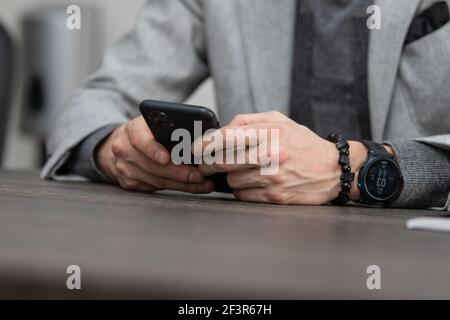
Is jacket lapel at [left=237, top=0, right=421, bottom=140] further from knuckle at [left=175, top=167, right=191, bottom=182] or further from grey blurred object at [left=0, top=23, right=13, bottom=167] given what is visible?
grey blurred object at [left=0, top=23, right=13, bottom=167]

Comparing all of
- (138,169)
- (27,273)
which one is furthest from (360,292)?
(138,169)

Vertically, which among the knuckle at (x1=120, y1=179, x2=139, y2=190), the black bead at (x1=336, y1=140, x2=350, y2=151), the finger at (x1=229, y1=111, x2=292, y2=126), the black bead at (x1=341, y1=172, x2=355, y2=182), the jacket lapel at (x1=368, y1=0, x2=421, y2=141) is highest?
the jacket lapel at (x1=368, y1=0, x2=421, y2=141)

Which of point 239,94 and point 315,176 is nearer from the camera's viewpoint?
point 315,176

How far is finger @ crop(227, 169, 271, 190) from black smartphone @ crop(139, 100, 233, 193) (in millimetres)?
82

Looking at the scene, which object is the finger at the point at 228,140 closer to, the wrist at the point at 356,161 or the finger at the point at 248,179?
the finger at the point at 248,179

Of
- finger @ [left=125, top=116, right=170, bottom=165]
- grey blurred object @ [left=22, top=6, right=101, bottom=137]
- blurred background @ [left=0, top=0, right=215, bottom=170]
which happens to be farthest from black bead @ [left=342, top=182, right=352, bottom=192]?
grey blurred object @ [left=22, top=6, right=101, bottom=137]

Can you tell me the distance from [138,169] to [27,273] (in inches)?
26.3

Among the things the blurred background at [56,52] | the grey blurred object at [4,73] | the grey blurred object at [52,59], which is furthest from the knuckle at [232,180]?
the grey blurred object at [52,59]

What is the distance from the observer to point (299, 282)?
36cm

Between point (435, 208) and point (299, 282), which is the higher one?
point (435, 208)

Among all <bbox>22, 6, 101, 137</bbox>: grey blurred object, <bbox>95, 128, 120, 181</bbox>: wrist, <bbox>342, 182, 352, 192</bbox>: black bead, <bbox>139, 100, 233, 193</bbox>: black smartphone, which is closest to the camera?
<bbox>139, 100, 233, 193</bbox>: black smartphone

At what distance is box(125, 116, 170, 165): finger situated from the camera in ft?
3.10

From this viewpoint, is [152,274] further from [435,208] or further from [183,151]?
[435,208]
